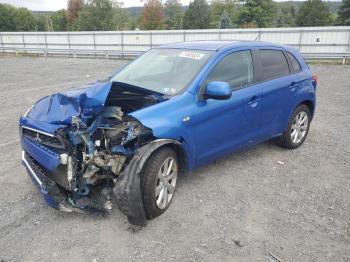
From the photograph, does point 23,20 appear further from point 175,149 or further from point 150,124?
point 150,124

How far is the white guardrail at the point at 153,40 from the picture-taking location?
19.7 m

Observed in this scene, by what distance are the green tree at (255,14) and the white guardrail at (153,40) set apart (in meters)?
34.9

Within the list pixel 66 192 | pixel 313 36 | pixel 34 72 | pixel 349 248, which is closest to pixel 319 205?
pixel 349 248

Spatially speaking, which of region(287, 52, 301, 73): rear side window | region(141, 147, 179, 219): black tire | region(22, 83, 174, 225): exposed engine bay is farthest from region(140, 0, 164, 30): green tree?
region(141, 147, 179, 219): black tire

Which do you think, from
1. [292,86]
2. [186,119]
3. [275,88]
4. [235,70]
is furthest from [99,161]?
[292,86]

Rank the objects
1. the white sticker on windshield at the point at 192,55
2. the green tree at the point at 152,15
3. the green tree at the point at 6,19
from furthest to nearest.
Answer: the green tree at the point at 6,19
the green tree at the point at 152,15
the white sticker on windshield at the point at 192,55

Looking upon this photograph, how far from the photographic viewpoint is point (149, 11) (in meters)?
62.9

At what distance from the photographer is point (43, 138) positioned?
12.0 ft

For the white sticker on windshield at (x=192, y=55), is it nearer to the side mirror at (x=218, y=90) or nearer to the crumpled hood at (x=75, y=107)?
the side mirror at (x=218, y=90)

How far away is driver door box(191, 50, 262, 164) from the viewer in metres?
4.07

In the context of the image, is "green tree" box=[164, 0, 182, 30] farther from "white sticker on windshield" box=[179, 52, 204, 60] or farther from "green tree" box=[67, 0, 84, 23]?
"white sticker on windshield" box=[179, 52, 204, 60]

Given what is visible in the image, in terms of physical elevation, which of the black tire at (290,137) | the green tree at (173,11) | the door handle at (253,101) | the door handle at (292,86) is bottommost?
the black tire at (290,137)

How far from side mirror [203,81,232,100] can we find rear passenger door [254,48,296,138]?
1.11 meters

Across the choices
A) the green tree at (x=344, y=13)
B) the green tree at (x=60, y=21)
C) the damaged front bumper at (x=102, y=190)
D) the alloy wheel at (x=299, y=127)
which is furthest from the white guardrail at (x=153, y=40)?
the green tree at (x=60, y=21)
